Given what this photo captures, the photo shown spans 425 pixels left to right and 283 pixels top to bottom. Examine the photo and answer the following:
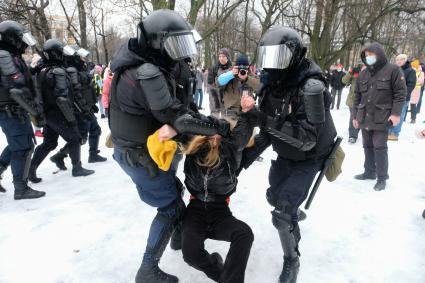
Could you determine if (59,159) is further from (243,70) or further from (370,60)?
(370,60)

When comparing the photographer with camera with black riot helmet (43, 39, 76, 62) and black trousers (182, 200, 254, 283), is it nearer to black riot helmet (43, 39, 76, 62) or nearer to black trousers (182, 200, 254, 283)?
black riot helmet (43, 39, 76, 62)

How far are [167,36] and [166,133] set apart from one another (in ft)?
1.93

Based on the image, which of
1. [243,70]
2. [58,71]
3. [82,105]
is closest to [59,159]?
[82,105]

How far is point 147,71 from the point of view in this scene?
1.77 m

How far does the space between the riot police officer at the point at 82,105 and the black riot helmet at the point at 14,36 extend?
80 centimetres

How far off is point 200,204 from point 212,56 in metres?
25.5

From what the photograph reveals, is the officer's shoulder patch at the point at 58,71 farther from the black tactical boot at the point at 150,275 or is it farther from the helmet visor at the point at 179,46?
the black tactical boot at the point at 150,275

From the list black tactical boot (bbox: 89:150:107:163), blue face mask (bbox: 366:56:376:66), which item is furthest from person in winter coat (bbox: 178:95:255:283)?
black tactical boot (bbox: 89:150:107:163)

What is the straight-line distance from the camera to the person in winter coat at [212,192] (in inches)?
77.0

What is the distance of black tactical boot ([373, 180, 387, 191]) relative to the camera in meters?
3.99

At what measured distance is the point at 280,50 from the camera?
207cm

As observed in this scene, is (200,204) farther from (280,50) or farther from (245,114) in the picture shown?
(280,50)

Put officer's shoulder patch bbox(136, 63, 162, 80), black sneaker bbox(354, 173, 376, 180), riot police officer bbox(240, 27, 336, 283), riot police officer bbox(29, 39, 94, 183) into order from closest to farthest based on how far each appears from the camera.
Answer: officer's shoulder patch bbox(136, 63, 162, 80) → riot police officer bbox(240, 27, 336, 283) → riot police officer bbox(29, 39, 94, 183) → black sneaker bbox(354, 173, 376, 180)

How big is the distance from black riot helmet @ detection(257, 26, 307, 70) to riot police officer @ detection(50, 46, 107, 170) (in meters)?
3.27
